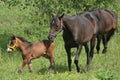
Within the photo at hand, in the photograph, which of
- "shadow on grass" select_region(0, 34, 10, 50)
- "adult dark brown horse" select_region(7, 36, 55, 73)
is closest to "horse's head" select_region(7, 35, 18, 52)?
"adult dark brown horse" select_region(7, 36, 55, 73)

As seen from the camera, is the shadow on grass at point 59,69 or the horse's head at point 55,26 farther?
the shadow on grass at point 59,69

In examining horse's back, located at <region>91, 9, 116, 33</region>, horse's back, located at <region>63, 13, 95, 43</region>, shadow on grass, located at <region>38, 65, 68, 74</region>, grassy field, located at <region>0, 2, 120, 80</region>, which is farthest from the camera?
horse's back, located at <region>91, 9, 116, 33</region>

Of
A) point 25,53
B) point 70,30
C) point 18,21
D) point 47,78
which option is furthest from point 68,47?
point 18,21

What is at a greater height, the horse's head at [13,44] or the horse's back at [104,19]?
the horse's head at [13,44]

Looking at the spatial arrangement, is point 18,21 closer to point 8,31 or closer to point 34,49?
point 8,31

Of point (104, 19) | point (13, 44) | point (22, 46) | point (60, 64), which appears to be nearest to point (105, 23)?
point (104, 19)

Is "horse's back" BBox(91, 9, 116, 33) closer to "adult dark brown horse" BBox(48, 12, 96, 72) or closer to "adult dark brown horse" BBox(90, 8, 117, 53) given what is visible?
"adult dark brown horse" BBox(90, 8, 117, 53)

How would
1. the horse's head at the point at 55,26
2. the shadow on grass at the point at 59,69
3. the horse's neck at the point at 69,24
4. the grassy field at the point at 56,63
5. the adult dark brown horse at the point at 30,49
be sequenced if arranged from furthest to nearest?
the shadow on grass at the point at 59,69, the adult dark brown horse at the point at 30,49, the horse's neck at the point at 69,24, the horse's head at the point at 55,26, the grassy field at the point at 56,63

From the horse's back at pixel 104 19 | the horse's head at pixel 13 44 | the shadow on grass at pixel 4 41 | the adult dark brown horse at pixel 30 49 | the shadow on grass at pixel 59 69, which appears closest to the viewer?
the horse's head at pixel 13 44

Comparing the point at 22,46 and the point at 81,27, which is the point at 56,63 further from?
the point at 81,27

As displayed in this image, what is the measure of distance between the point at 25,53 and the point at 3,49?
4.58m

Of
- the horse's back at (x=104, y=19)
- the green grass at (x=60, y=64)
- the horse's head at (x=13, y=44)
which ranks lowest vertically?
the green grass at (x=60, y=64)

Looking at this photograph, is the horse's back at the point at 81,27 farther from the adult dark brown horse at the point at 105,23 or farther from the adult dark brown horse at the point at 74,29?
the adult dark brown horse at the point at 105,23

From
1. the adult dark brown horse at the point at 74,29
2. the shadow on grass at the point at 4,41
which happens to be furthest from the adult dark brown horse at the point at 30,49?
the shadow on grass at the point at 4,41
